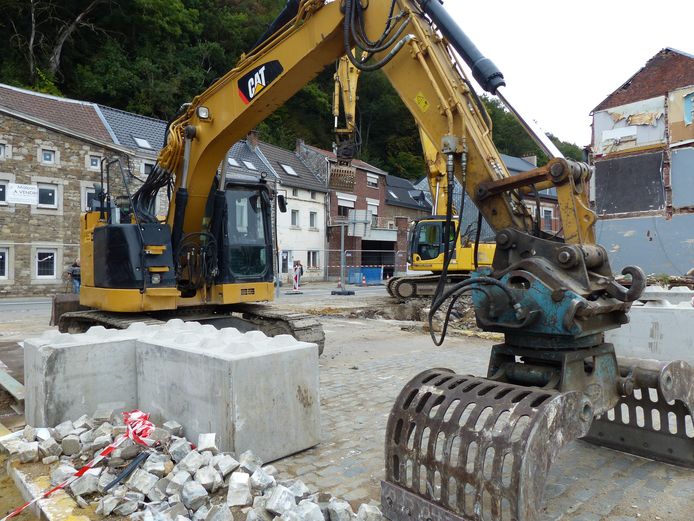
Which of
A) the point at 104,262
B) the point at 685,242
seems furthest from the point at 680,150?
the point at 104,262

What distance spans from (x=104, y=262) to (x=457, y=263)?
1048 centimetres

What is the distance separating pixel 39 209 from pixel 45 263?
7.04ft

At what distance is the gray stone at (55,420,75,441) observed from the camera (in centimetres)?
377

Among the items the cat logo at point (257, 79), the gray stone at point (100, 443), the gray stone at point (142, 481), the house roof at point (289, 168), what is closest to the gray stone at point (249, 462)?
the gray stone at point (142, 481)

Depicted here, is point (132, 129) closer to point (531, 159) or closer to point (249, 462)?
point (249, 462)

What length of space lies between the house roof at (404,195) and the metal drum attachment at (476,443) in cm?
3652

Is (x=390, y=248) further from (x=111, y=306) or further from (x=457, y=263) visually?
(x=111, y=306)

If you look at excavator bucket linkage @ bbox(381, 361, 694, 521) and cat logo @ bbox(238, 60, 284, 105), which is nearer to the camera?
excavator bucket linkage @ bbox(381, 361, 694, 521)

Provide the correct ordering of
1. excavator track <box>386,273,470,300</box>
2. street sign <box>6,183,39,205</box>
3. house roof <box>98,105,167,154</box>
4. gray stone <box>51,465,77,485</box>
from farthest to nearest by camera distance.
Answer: house roof <box>98,105,167,154</box>
street sign <box>6,183,39,205</box>
excavator track <box>386,273,470,300</box>
gray stone <box>51,465,77,485</box>

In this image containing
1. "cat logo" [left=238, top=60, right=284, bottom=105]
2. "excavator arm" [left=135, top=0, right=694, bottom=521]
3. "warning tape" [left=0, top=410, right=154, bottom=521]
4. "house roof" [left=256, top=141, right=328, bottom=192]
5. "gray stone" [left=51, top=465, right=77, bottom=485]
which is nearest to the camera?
"excavator arm" [left=135, top=0, right=694, bottom=521]

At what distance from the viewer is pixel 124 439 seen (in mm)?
3541

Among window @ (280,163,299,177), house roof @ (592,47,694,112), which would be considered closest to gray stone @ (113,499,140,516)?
house roof @ (592,47,694,112)

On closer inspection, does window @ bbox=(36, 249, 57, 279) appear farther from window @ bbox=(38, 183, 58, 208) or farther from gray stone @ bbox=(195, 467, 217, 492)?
gray stone @ bbox=(195, 467, 217, 492)

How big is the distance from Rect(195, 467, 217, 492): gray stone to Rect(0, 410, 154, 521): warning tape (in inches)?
23.4
